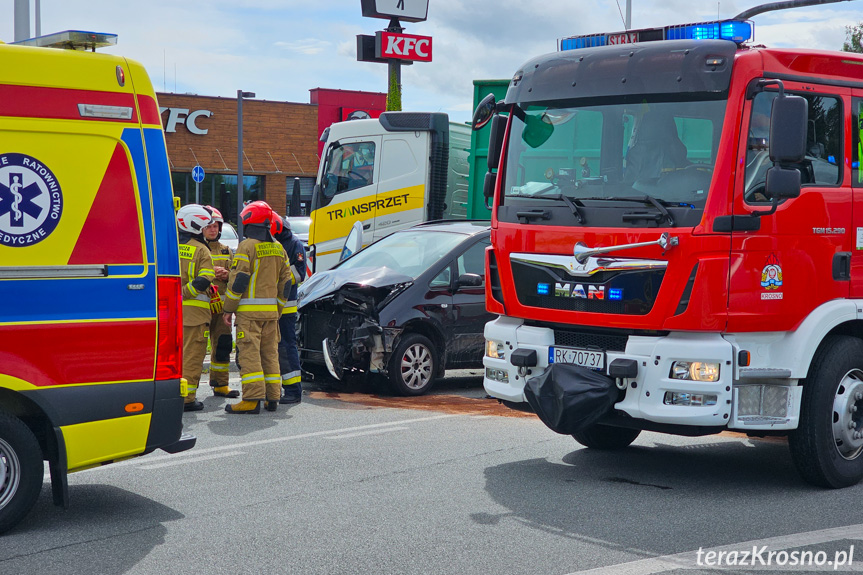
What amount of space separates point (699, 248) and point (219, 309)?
5195 mm

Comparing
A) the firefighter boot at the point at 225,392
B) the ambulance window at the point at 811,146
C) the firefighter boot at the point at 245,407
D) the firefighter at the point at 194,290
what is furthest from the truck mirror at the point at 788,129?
the firefighter boot at the point at 225,392

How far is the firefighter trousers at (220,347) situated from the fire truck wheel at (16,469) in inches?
174

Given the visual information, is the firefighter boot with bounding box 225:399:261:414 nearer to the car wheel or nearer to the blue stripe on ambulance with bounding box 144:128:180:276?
the car wheel

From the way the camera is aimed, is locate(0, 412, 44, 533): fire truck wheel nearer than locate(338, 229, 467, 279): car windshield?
Yes

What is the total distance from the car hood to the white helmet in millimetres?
1526

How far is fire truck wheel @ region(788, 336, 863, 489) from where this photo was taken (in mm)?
6203

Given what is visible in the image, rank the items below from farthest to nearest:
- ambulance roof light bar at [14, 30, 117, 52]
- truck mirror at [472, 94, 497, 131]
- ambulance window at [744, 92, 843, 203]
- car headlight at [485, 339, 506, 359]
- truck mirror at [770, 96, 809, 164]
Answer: truck mirror at [472, 94, 497, 131] < car headlight at [485, 339, 506, 359] < ambulance window at [744, 92, 843, 203] < truck mirror at [770, 96, 809, 164] < ambulance roof light bar at [14, 30, 117, 52]

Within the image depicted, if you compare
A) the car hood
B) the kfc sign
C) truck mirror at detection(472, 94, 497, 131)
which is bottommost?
the car hood

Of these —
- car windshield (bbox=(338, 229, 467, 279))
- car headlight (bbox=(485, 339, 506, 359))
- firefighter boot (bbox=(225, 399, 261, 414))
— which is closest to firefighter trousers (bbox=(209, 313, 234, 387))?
firefighter boot (bbox=(225, 399, 261, 414))

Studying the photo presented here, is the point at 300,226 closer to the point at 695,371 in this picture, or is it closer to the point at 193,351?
the point at 193,351

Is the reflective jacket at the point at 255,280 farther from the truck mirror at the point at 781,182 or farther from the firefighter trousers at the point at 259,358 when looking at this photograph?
the truck mirror at the point at 781,182

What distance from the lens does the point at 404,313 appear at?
32.9 ft

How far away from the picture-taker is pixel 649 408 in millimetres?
6066

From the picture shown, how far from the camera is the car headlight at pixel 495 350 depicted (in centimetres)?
699
